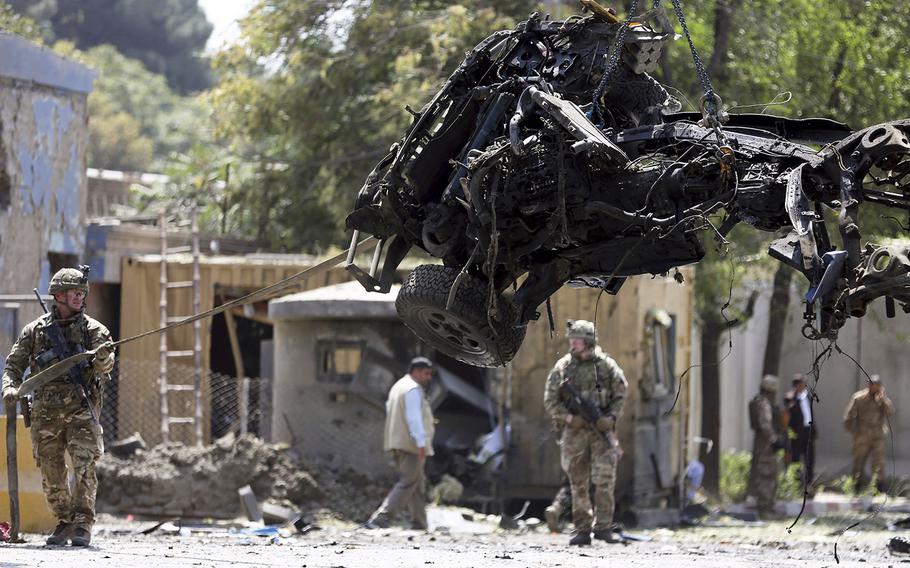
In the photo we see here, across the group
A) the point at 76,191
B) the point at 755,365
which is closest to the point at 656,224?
the point at 76,191

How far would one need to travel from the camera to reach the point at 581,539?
15.7 m

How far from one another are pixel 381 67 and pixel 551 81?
16.2 metres

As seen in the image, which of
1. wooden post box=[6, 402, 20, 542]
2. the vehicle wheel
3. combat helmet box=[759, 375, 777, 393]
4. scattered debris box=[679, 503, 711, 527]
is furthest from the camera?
combat helmet box=[759, 375, 777, 393]

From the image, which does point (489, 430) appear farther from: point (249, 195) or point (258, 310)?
point (249, 195)

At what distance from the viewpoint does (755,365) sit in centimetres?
3359

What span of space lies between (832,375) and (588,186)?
76.7ft

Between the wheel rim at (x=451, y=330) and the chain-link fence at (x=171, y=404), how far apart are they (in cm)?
1196

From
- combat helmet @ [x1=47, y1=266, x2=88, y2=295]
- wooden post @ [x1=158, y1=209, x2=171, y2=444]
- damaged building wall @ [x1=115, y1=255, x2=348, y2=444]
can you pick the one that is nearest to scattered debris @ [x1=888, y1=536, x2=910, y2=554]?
combat helmet @ [x1=47, y1=266, x2=88, y2=295]

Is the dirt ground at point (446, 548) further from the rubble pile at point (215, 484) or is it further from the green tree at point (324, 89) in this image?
the green tree at point (324, 89)

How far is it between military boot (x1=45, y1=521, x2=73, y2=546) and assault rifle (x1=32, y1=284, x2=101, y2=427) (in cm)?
88

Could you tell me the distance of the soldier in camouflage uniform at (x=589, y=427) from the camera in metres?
16.1

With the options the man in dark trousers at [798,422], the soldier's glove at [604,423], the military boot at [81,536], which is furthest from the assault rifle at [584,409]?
the man in dark trousers at [798,422]

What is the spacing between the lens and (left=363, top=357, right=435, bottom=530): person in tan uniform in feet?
58.7

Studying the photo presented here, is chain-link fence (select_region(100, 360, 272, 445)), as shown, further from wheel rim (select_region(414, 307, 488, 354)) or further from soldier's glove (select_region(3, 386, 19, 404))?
wheel rim (select_region(414, 307, 488, 354))
